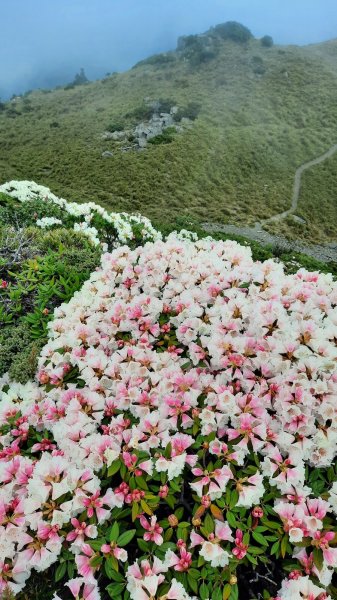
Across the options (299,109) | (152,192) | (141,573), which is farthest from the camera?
(299,109)

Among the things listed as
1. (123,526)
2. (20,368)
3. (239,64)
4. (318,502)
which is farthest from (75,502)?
(239,64)

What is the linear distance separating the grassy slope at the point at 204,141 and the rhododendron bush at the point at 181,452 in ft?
97.7

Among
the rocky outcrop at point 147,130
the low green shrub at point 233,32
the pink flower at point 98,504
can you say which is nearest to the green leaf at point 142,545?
the pink flower at point 98,504

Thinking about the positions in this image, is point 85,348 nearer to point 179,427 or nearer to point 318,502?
point 179,427

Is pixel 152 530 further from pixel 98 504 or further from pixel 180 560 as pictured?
pixel 98 504

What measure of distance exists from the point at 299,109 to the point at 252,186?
27672 mm

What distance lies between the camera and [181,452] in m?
2.57

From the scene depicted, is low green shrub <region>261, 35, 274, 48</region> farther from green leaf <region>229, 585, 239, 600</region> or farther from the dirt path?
green leaf <region>229, 585, 239, 600</region>

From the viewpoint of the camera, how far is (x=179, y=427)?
2.83 meters

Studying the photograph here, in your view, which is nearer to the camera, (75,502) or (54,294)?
(75,502)

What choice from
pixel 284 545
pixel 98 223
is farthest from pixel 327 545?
pixel 98 223

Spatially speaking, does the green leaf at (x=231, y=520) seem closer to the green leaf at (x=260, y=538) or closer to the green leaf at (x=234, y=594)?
the green leaf at (x=260, y=538)

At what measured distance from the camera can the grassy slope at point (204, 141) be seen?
38.5 metres

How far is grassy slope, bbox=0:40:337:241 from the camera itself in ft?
126
